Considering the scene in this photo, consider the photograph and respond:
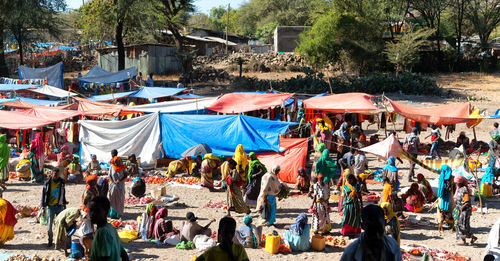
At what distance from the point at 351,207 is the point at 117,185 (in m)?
4.31

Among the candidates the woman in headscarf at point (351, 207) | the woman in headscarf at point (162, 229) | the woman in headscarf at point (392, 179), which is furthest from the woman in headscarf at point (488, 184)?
the woman in headscarf at point (162, 229)

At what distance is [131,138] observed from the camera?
1429cm

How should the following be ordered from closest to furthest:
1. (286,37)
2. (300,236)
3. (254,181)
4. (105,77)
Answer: (300,236), (254,181), (105,77), (286,37)

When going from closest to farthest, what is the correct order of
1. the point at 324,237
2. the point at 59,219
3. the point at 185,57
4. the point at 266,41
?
the point at 59,219, the point at 324,237, the point at 185,57, the point at 266,41

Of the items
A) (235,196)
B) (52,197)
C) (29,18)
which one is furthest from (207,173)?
(29,18)

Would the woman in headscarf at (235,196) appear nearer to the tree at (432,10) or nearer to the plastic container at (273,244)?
the plastic container at (273,244)

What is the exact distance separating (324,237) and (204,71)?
2752 centimetres

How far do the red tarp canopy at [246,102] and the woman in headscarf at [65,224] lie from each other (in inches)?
311

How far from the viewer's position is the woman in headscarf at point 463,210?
8078mm

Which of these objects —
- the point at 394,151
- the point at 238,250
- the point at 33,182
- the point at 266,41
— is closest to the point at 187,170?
the point at 33,182

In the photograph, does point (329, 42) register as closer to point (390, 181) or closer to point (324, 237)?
point (390, 181)

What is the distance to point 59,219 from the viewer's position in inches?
291

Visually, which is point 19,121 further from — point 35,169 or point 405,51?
point 405,51

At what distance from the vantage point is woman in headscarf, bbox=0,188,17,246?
751 cm
